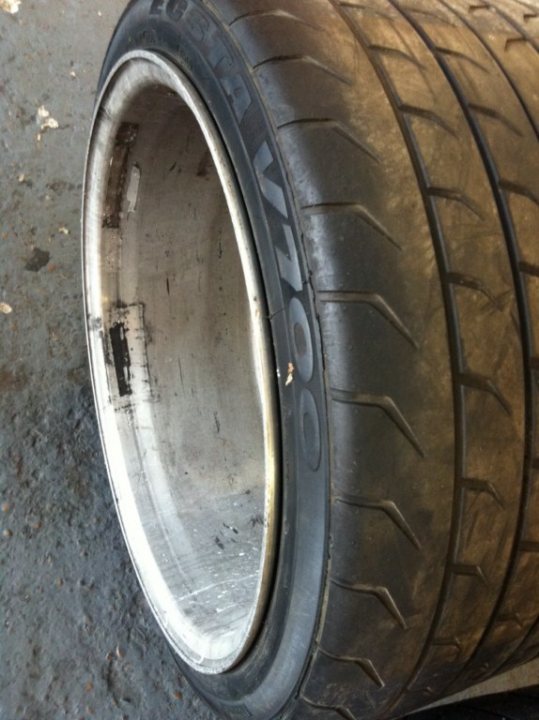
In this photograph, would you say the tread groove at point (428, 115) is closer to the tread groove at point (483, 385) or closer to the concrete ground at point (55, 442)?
the tread groove at point (483, 385)

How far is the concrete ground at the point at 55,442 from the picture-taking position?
1.54 metres

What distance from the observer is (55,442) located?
168 cm

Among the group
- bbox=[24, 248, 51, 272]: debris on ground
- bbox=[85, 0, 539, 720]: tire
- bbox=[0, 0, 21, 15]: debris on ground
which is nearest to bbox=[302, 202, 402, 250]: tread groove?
bbox=[85, 0, 539, 720]: tire

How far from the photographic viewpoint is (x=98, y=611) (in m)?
1.59

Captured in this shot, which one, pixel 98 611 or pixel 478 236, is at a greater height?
pixel 478 236

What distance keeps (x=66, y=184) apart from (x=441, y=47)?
1.17 meters

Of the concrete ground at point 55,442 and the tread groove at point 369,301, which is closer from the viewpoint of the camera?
the tread groove at point 369,301

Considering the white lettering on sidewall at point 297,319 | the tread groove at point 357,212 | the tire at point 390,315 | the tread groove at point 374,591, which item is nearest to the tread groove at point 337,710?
the tire at point 390,315

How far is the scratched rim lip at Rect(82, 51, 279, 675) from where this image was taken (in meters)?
0.84

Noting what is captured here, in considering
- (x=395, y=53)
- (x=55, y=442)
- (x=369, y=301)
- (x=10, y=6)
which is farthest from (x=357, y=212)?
(x=10, y=6)

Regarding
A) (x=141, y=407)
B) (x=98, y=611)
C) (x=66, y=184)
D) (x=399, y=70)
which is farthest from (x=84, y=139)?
(x=399, y=70)

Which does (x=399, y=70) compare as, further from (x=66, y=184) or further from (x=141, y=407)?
(x=66, y=184)

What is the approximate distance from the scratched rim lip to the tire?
15mm

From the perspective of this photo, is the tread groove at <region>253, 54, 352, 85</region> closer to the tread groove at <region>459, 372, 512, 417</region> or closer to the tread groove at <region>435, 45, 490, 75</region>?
the tread groove at <region>435, 45, 490, 75</region>
